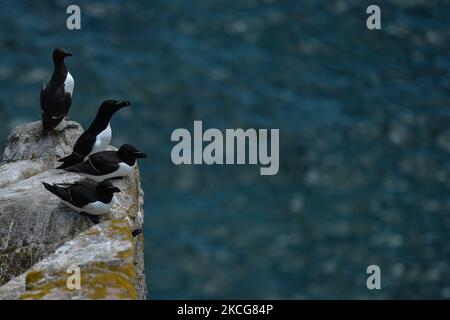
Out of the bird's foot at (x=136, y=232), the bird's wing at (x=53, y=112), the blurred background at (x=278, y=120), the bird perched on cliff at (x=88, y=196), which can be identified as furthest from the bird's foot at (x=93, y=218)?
the blurred background at (x=278, y=120)

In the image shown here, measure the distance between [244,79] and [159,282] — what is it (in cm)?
1365

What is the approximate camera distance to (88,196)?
14.8 m

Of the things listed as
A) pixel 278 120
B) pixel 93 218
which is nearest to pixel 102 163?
pixel 93 218

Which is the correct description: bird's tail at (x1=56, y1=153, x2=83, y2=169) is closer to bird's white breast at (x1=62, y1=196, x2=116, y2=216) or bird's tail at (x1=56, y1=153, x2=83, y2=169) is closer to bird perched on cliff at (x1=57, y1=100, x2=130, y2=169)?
bird perched on cliff at (x1=57, y1=100, x2=130, y2=169)

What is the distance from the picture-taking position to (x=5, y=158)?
1823cm

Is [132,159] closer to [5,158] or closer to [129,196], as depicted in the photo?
[129,196]

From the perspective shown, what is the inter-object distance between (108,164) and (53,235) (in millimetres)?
Answer: 1943

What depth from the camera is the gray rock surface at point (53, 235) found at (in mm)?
12414

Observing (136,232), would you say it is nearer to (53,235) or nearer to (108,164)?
(53,235)

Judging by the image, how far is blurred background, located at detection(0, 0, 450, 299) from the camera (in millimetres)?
42688

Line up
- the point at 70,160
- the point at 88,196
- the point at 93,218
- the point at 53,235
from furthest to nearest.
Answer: the point at 70,160 → the point at 93,218 → the point at 53,235 → the point at 88,196

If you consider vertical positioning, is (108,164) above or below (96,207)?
above

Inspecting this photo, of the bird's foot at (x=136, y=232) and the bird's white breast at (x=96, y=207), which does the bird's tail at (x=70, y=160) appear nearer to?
the bird's white breast at (x=96, y=207)

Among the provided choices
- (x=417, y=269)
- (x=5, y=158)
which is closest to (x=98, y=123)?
(x=5, y=158)
